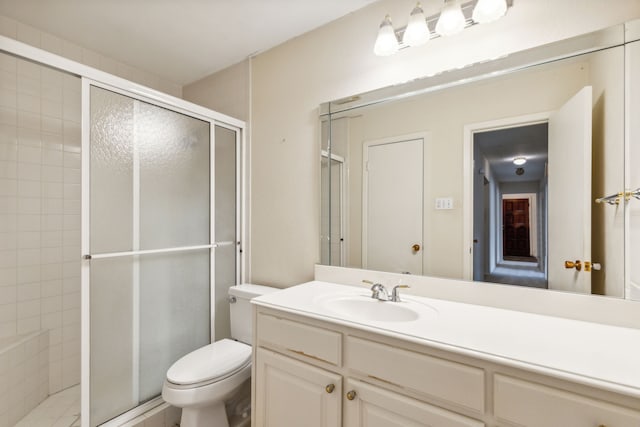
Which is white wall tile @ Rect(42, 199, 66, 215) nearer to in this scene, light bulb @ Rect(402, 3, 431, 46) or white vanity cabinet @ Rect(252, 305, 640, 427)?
white vanity cabinet @ Rect(252, 305, 640, 427)

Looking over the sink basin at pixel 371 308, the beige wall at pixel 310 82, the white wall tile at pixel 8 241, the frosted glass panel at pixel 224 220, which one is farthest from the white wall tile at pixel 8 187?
the sink basin at pixel 371 308

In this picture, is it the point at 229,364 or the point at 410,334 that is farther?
the point at 229,364

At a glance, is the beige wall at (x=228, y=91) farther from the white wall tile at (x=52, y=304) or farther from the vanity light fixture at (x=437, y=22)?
the white wall tile at (x=52, y=304)

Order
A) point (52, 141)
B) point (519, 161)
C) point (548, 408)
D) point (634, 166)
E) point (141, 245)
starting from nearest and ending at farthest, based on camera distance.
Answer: point (548, 408) < point (634, 166) < point (519, 161) < point (141, 245) < point (52, 141)

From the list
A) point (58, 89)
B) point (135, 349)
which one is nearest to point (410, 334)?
point (135, 349)

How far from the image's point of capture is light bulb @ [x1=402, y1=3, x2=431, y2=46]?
1336 millimetres

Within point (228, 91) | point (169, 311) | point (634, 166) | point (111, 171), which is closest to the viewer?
point (634, 166)

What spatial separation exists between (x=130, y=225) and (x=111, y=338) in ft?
1.88

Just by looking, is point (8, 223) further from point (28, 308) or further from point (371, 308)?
point (371, 308)

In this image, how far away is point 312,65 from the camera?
1810 mm

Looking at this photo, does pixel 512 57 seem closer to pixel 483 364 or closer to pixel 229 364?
pixel 483 364

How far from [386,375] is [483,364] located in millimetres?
298

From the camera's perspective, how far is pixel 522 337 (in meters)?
0.90

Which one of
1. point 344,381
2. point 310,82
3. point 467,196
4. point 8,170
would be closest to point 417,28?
point 310,82
